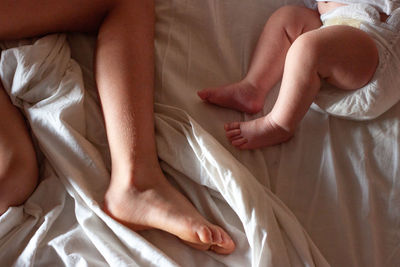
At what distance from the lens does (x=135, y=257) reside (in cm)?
74

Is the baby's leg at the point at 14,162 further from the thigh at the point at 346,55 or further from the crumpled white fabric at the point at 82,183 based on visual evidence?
the thigh at the point at 346,55

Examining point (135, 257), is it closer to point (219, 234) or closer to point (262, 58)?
point (219, 234)

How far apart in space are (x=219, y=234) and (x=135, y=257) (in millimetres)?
141

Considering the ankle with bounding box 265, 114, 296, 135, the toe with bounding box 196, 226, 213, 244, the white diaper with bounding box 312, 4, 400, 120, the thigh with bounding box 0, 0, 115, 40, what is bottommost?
the toe with bounding box 196, 226, 213, 244

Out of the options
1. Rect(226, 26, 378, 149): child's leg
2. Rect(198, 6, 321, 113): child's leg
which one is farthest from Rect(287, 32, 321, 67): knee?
Rect(198, 6, 321, 113): child's leg

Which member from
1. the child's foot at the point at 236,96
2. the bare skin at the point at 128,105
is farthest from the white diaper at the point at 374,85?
the bare skin at the point at 128,105

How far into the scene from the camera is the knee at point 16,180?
0.78 m

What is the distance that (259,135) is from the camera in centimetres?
88

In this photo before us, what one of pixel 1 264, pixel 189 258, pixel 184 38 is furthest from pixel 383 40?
pixel 1 264

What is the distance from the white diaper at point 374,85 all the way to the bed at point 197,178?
1.5 inches

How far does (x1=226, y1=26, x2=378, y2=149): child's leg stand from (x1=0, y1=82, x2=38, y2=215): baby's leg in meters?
0.38

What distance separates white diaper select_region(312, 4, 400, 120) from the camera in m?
0.86

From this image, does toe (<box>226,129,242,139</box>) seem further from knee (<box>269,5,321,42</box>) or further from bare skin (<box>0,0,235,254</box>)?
knee (<box>269,5,321,42</box>)

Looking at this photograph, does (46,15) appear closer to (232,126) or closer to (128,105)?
(128,105)
